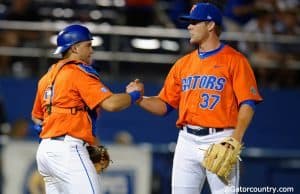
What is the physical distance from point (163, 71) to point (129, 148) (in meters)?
2.75

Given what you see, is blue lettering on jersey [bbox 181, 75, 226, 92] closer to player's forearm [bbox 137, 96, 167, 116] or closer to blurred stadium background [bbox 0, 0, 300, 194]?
player's forearm [bbox 137, 96, 167, 116]

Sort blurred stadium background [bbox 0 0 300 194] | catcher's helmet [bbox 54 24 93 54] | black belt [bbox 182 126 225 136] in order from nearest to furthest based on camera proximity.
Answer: black belt [bbox 182 126 225 136], catcher's helmet [bbox 54 24 93 54], blurred stadium background [bbox 0 0 300 194]

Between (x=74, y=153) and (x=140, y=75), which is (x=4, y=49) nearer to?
(x=140, y=75)

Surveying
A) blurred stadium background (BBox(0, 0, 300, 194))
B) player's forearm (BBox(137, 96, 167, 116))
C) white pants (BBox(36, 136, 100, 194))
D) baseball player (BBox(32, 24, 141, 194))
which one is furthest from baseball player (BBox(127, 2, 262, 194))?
blurred stadium background (BBox(0, 0, 300, 194))

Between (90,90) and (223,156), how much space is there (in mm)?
1050

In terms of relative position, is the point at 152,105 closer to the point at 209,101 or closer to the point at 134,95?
the point at 134,95

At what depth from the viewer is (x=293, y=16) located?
11.5m

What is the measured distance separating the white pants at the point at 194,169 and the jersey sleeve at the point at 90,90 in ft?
2.27

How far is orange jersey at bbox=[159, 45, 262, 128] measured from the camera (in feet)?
18.4

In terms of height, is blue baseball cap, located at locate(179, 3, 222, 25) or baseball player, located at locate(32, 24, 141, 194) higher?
blue baseball cap, located at locate(179, 3, 222, 25)

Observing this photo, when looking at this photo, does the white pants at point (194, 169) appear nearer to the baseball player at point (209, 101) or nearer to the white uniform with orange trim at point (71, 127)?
the baseball player at point (209, 101)

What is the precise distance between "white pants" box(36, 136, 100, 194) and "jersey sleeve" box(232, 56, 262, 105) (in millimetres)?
1179

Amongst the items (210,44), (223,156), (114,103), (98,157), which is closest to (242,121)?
(223,156)

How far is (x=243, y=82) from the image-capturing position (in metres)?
5.56
